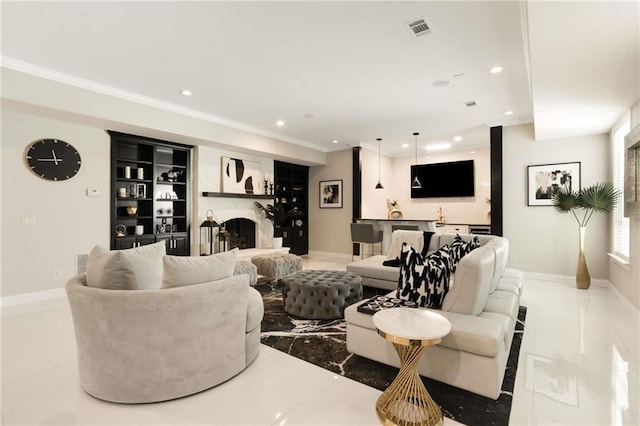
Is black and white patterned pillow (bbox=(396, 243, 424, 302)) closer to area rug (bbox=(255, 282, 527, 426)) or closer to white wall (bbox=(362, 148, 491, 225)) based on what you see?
area rug (bbox=(255, 282, 527, 426))

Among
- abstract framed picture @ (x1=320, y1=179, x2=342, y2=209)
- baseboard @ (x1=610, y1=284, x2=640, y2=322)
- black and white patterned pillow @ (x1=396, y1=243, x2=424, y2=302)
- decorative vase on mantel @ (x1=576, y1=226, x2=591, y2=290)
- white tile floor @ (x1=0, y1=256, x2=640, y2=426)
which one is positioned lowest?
white tile floor @ (x1=0, y1=256, x2=640, y2=426)

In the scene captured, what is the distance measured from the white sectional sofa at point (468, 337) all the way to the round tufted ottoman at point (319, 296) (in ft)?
2.70

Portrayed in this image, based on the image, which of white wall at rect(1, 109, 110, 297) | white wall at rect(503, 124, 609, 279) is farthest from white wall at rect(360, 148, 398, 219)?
white wall at rect(1, 109, 110, 297)

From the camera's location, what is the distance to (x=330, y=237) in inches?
319

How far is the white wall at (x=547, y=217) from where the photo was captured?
5.03 m

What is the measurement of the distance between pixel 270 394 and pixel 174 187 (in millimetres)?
4828

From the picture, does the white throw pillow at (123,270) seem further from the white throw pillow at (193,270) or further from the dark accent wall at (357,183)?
the dark accent wall at (357,183)

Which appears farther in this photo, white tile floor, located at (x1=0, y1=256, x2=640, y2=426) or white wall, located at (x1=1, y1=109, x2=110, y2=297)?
white wall, located at (x1=1, y1=109, x2=110, y2=297)

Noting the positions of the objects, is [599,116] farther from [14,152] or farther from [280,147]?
[14,152]

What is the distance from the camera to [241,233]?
22.7ft

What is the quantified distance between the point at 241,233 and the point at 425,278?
515 centimetres

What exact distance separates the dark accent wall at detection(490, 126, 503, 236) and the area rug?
2259mm

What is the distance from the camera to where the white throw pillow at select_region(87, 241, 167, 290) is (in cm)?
200

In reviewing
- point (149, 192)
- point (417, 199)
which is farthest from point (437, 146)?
point (149, 192)
